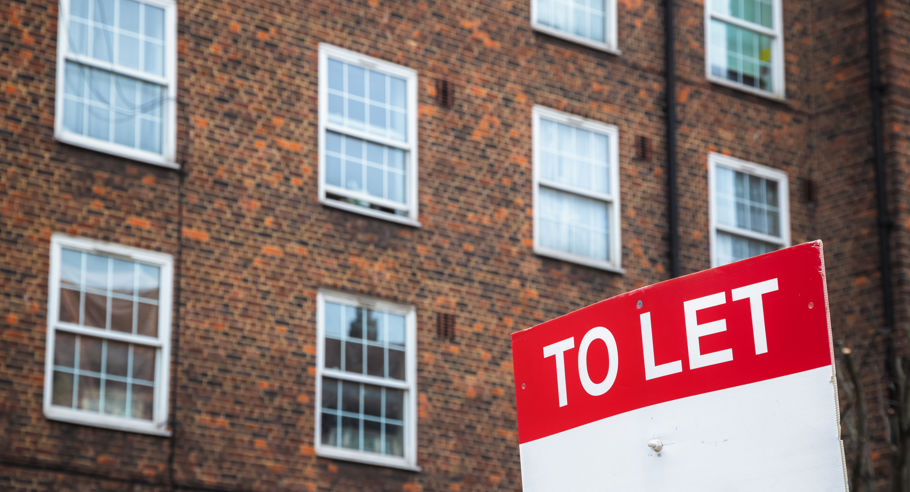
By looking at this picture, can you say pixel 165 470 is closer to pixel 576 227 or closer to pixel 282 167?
pixel 282 167

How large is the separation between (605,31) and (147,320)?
8.15 m

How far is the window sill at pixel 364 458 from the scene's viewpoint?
635 inches

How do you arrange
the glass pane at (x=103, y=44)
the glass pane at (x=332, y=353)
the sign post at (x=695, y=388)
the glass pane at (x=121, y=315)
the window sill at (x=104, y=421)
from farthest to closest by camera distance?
the glass pane at (x=332, y=353) → the glass pane at (x=103, y=44) → the glass pane at (x=121, y=315) → the window sill at (x=104, y=421) → the sign post at (x=695, y=388)

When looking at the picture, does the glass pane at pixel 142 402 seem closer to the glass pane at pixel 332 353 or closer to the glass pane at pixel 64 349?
the glass pane at pixel 64 349

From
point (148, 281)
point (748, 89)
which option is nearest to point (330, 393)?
point (148, 281)

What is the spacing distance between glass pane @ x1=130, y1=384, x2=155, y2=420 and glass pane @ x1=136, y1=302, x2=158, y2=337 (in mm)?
577

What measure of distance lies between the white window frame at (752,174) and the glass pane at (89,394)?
906 cm

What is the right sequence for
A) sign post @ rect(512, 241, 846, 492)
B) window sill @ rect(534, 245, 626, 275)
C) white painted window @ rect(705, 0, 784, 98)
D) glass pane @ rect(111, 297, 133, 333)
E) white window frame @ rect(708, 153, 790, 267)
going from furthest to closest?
white painted window @ rect(705, 0, 784, 98) → white window frame @ rect(708, 153, 790, 267) → window sill @ rect(534, 245, 626, 275) → glass pane @ rect(111, 297, 133, 333) → sign post @ rect(512, 241, 846, 492)

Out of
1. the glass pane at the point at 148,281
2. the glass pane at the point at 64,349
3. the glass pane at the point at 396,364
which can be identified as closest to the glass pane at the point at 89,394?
the glass pane at the point at 64,349

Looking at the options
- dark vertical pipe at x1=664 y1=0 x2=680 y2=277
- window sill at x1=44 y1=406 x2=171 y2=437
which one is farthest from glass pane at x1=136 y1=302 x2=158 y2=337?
dark vertical pipe at x1=664 y1=0 x2=680 y2=277

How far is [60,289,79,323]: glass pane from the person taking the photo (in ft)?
48.0

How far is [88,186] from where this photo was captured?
14969mm

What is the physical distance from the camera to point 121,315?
15047 millimetres

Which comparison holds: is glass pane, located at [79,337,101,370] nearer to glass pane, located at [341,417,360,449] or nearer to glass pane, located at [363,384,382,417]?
glass pane, located at [341,417,360,449]
